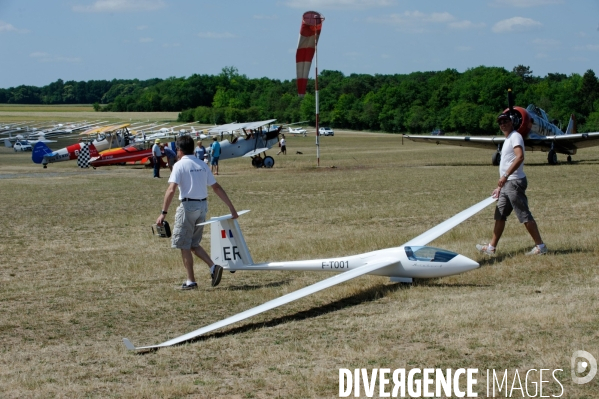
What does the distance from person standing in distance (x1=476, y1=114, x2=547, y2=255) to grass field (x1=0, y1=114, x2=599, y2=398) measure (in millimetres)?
404

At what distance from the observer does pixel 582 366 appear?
4.68m

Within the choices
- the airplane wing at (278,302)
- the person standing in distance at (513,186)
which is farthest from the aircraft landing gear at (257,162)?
the airplane wing at (278,302)

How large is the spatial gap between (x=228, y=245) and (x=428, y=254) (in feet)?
7.61

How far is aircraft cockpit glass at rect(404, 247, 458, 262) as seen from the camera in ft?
24.3

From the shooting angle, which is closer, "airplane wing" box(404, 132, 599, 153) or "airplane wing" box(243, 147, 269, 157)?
"airplane wing" box(404, 132, 599, 153)

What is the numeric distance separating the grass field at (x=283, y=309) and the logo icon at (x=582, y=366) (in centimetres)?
6

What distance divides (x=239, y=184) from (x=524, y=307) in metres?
16.8

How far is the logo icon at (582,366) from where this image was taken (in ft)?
14.7

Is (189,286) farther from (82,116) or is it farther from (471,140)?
(82,116)

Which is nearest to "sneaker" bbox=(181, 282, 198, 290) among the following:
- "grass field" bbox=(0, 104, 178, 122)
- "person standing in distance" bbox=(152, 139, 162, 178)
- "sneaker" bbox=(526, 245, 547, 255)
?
"sneaker" bbox=(526, 245, 547, 255)

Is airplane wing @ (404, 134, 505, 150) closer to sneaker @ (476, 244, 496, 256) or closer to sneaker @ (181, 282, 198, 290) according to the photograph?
sneaker @ (476, 244, 496, 256)

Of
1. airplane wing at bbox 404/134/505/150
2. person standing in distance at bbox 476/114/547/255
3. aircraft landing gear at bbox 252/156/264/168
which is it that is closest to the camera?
person standing in distance at bbox 476/114/547/255

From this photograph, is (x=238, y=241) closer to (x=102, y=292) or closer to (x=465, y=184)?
(x=102, y=292)

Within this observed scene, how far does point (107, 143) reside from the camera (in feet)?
117
